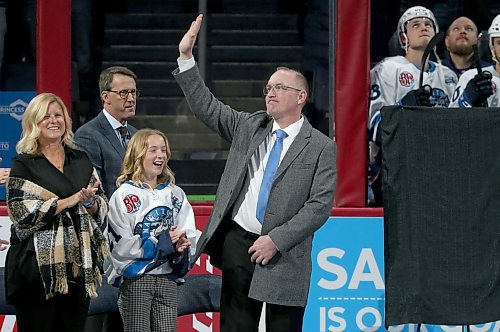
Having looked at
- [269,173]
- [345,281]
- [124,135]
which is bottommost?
[345,281]

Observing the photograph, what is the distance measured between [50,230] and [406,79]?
2690 mm

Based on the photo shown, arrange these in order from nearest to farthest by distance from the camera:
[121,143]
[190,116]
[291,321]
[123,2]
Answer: [291,321] < [121,143] < [190,116] < [123,2]

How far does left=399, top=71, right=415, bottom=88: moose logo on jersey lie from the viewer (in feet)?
23.9

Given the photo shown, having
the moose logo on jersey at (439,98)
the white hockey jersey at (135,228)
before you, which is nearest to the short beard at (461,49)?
the moose logo on jersey at (439,98)

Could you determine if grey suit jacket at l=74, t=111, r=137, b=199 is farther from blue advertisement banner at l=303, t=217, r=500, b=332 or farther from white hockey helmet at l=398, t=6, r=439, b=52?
white hockey helmet at l=398, t=6, r=439, b=52

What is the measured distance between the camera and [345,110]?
7.19m

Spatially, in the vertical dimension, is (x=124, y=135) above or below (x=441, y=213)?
above

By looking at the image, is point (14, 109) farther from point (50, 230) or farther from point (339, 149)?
point (339, 149)

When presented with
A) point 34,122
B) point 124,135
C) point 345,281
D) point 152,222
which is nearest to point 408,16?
point 345,281

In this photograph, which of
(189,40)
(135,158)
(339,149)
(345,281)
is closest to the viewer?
(189,40)

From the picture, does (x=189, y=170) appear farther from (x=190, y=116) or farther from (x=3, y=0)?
(x=3, y=0)

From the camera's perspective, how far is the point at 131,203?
5984 millimetres

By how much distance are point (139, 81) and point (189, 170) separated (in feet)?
4.61

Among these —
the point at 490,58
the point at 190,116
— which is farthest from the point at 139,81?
the point at 490,58
